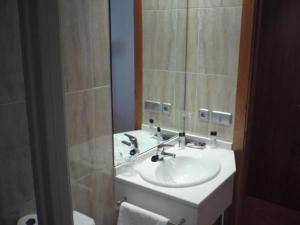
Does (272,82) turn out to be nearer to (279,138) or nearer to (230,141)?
(279,138)

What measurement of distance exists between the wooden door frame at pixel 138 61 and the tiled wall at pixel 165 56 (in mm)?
39

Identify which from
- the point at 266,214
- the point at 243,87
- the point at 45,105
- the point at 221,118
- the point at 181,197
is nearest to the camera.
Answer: the point at 45,105

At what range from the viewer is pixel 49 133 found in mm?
466

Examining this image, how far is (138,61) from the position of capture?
1.89 metres

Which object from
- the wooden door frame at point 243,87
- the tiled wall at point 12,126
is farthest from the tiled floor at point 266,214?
the tiled wall at point 12,126

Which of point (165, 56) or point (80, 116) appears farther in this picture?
point (165, 56)

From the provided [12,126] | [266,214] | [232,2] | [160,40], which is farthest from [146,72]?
[266,214]

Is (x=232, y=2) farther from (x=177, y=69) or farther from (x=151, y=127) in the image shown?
(x=151, y=127)

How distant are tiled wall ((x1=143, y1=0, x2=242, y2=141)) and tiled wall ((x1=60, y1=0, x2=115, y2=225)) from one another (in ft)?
1.81

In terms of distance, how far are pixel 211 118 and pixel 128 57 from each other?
0.71 meters

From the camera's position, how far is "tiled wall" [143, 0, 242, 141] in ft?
6.23

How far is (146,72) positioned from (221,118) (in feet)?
1.89

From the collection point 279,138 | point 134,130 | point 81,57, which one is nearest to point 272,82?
point 279,138

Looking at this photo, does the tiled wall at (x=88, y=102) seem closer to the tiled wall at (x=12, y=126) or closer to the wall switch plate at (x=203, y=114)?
the tiled wall at (x=12, y=126)
